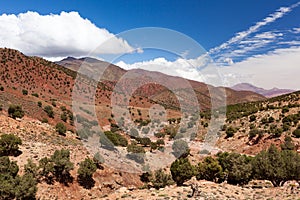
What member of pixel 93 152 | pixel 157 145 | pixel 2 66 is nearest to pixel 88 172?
pixel 93 152

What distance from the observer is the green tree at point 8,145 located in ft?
111

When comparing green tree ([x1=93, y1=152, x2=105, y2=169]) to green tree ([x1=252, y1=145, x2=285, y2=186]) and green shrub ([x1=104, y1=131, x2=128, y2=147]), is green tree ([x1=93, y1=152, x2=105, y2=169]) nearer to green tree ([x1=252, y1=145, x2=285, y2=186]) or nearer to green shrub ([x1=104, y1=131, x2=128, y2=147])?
green shrub ([x1=104, y1=131, x2=128, y2=147])

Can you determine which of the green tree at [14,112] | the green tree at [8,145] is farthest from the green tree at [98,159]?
the green tree at [14,112]

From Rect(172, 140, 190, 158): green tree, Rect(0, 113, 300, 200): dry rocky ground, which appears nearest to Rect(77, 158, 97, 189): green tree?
Rect(0, 113, 300, 200): dry rocky ground

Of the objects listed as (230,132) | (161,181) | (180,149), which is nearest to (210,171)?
(161,181)

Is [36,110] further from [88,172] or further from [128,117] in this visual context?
[88,172]

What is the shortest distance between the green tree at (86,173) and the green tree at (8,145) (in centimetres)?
800

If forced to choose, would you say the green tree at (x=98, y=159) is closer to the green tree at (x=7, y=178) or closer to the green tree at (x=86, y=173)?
the green tree at (x=86, y=173)

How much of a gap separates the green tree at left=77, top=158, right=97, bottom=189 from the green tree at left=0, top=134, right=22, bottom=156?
800 cm

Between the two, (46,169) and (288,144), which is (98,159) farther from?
(288,144)

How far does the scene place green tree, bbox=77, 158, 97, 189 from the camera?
33.6 m

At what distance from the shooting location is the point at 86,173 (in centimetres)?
3362

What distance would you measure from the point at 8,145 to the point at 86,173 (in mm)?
9836

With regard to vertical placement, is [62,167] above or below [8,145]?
below
